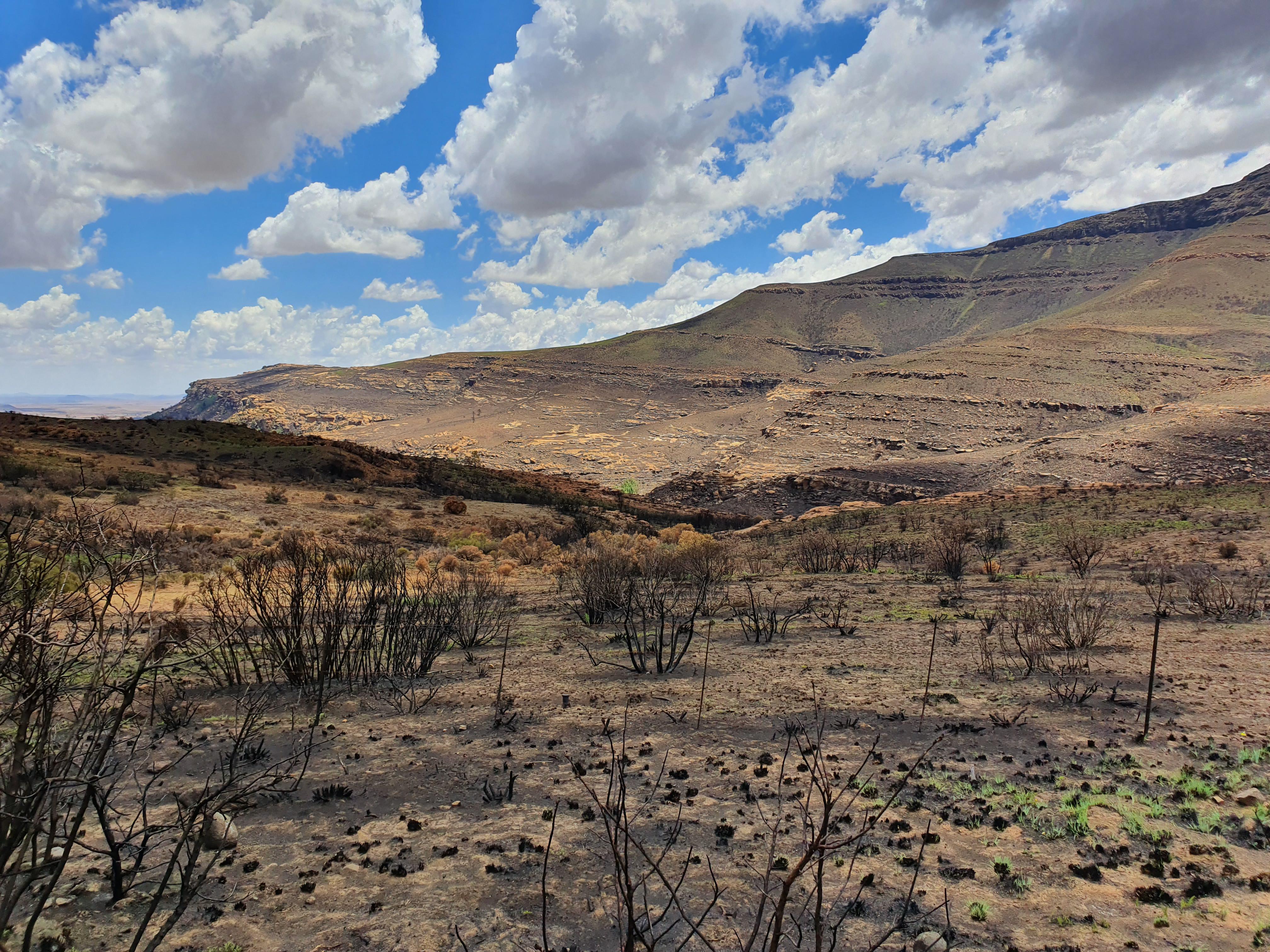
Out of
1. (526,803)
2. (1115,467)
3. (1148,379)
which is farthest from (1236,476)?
(526,803)

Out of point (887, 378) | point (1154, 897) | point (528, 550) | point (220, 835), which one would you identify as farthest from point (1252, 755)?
point (887, 378)

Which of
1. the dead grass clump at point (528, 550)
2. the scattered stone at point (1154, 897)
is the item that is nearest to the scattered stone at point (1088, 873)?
the scattered stone at point (1154, 897)

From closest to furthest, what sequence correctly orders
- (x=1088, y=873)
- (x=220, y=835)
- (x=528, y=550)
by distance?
(x=1088, y=873), (x=220, y=835), (x=528, y=550)

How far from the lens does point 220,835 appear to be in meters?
4.16

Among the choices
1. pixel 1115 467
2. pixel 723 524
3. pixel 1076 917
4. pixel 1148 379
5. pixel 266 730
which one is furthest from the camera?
pixel 1148 379

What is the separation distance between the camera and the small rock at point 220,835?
13.6 feet

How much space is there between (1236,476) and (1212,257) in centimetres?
11251

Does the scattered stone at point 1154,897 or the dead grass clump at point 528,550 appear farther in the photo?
the dead grass clump at point 528,550

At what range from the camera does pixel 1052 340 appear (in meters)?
77.8

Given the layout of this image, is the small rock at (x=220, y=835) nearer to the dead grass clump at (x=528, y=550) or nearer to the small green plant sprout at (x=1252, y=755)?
the small green plant sprout at (x=1252, y=755)

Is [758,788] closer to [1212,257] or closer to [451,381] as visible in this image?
[451,381]

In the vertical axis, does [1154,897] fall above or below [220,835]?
above

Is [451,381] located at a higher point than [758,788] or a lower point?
higher

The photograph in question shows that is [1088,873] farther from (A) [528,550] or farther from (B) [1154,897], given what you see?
(A) [528,550]
